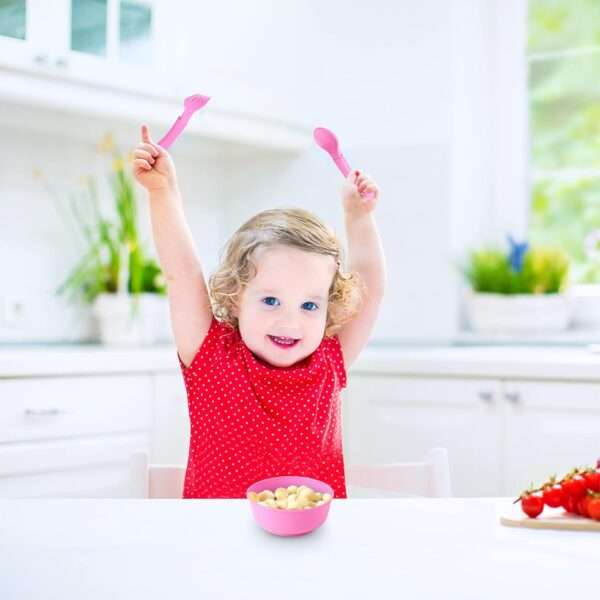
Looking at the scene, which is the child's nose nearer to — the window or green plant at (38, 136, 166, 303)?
green plant at (38, 136, 166, 303)

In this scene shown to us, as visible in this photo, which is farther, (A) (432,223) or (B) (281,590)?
(A) (432,223)

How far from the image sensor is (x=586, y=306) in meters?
2.96

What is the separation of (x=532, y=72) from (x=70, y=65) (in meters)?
1.52

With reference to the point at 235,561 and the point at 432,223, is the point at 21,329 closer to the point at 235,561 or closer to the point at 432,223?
the point at 432,223

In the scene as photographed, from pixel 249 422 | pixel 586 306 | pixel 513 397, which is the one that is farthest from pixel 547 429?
pixel 249 422

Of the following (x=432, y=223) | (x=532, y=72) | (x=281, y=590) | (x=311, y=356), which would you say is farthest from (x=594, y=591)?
(x=532, y=72)

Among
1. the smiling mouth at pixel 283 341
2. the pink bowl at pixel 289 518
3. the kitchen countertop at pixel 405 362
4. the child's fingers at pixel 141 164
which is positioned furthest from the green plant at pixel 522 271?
the pink bowl at pixel 289 518

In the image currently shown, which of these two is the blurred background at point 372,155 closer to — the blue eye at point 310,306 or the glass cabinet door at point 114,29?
the glass cabinet door at point 114,29

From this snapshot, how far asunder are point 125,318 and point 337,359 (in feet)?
4.78

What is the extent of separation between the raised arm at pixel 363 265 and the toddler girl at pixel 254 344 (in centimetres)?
11

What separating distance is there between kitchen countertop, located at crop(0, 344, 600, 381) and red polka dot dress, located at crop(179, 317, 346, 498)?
3.14ft

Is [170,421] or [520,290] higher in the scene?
[520,290]

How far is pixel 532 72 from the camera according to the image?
3.13 m

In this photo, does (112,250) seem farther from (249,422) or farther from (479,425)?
(249,422)
